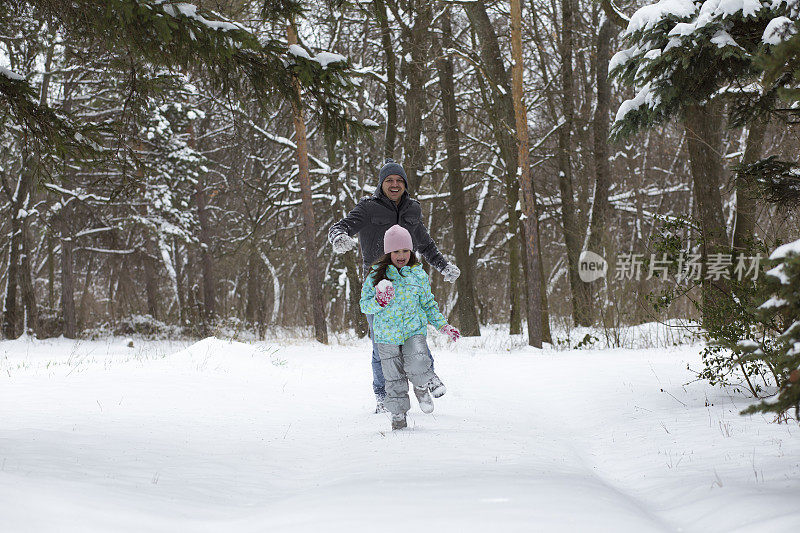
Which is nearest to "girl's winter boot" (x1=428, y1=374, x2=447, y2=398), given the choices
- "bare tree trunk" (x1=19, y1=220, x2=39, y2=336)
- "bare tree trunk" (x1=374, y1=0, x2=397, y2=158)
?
"bare tree trunk" (x1=374, y1=0, x2=397, y2=158)

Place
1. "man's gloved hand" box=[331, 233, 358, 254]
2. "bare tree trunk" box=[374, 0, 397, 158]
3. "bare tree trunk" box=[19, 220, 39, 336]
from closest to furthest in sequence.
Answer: "man's gloved hand" box=[331, 233, 358, 254] < "bare tree trunk" box=[374, 0, 397, 158] < "bare tree trunk" box=[19, 220, 39, 336]

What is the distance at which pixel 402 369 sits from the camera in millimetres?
4969

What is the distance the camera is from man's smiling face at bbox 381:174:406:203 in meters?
5.68

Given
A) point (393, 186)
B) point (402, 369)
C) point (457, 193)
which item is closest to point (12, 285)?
point (457, 193)

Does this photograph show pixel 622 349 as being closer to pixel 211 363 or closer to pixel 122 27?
pixel 211 363

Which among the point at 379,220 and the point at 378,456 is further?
the point at 379,220

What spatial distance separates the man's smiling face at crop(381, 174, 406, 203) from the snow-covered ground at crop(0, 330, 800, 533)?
200 cm

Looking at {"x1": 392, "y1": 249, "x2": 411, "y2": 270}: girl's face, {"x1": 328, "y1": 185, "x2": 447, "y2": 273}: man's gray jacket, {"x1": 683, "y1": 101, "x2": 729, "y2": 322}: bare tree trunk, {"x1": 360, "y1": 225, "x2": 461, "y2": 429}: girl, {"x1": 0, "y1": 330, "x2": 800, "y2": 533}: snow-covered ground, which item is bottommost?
{"x1": 0, "y1": 330, "x2": 800, "y2": 533}: snow-covered ground

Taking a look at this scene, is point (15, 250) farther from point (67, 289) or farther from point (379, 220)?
point (379, 220)

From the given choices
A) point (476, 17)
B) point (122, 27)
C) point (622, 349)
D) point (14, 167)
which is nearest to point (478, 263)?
point (476, 17)

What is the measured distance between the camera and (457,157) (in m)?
16.1

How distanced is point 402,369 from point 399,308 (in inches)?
19.4

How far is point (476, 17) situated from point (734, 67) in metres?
9.87

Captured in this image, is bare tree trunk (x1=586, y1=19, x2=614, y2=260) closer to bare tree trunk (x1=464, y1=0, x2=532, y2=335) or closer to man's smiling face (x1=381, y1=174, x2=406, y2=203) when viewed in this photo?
bare tree trunk (x1=464, y1=0, x2=532, y2=335)
